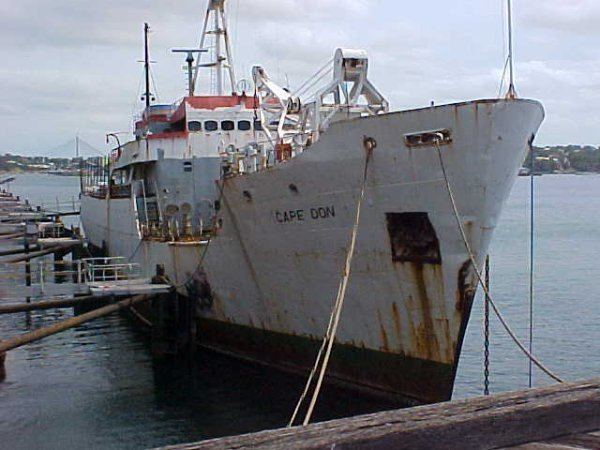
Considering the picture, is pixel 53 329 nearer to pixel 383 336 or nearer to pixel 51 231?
pixel 383 336

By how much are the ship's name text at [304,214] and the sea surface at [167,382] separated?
3278mm

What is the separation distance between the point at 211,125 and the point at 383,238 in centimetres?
934

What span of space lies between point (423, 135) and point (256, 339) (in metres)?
6.45

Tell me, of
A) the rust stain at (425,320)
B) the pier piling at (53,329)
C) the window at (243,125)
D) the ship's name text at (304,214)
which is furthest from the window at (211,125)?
the rust stain at (425,320)

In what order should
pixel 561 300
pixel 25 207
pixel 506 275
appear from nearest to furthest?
pixel 561 300
pixel 506 275
pixel 25 207

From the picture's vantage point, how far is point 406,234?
14.4 metres

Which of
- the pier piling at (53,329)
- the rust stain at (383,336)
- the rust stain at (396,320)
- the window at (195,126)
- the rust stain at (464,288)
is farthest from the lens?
the window at (195,126)

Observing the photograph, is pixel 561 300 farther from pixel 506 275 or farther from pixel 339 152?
pixel 339 152

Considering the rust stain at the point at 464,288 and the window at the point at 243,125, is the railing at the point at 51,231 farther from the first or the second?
the rust stain at the point at 464,288

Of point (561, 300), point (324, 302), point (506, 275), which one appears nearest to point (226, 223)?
point (324, 302)

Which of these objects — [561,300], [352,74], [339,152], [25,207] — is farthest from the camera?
[25,207]

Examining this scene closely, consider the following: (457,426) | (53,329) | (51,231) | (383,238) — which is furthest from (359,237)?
(51,231)

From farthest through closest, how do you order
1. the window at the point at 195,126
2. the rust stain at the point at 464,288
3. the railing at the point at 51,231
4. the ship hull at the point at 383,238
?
the railing at the point at 51,231
the window at the point at 195,126
the rust stain at the point at 464,288
the ship hull at the point at 383,238

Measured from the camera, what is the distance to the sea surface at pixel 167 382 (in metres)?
15.2
